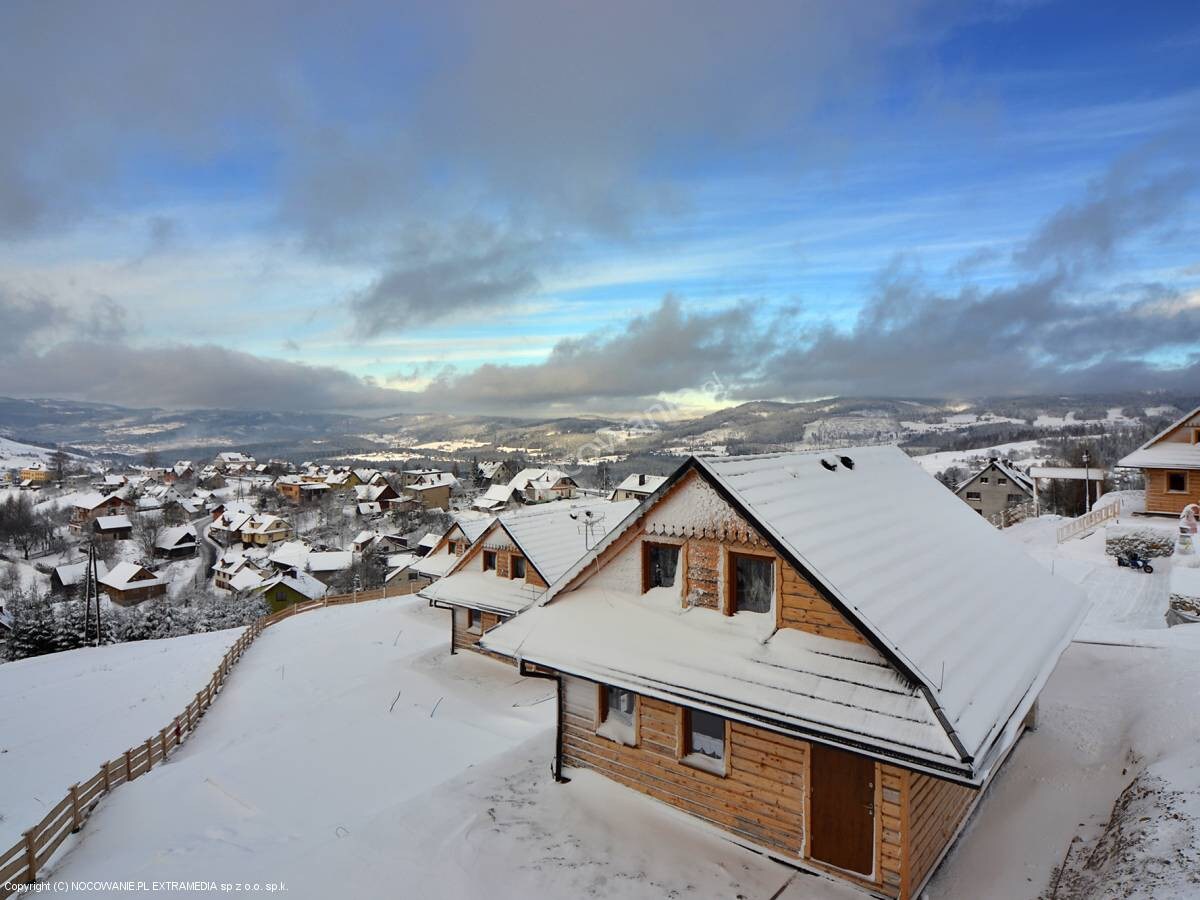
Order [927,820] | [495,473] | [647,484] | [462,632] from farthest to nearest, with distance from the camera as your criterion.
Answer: [495,473] → [647,484] → [462,632] → [927,820]

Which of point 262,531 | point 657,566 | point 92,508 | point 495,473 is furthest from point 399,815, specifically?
point 495,473

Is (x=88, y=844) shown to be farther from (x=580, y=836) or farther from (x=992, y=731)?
(x=992, y=731)

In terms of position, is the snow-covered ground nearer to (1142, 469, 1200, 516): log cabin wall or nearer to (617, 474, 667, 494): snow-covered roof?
(617, 474, 667, 494): snow-covered roof

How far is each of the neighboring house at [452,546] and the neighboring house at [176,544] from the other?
82309 mm

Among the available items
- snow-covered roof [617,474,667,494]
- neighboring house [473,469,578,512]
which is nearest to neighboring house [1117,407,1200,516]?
snow-covered roof [617,474,667,494]

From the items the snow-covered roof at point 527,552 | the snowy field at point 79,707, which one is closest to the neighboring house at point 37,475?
the snowy field at point 79,707

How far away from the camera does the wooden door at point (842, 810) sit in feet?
27.7

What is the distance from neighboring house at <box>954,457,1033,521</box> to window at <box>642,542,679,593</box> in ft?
191

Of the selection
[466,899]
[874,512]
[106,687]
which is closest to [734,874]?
[466,899]

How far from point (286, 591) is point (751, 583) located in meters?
63.7

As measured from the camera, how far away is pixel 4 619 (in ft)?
178

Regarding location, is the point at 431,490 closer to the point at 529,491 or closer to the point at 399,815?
the point at 529,491

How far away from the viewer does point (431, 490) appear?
4513 inches

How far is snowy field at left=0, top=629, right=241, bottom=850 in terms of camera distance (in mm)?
17609
